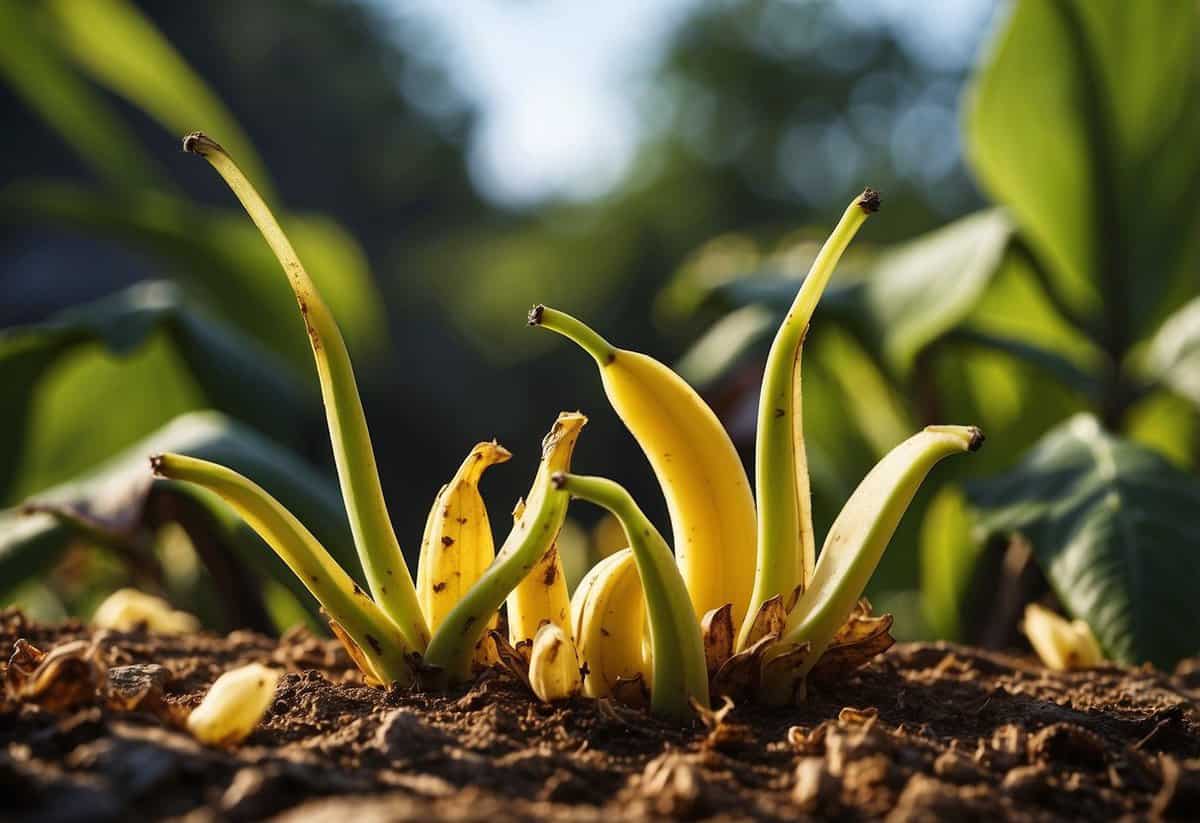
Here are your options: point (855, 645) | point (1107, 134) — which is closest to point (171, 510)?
point (855, 645)

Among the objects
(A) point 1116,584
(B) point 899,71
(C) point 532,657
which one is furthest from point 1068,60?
(B) point 899,71

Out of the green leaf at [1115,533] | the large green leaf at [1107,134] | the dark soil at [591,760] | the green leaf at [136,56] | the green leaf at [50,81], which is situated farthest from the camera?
the green leaf at [136,56]

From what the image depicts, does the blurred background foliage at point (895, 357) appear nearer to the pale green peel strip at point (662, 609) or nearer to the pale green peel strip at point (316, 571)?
the pale green peel strip at point (316, 571)

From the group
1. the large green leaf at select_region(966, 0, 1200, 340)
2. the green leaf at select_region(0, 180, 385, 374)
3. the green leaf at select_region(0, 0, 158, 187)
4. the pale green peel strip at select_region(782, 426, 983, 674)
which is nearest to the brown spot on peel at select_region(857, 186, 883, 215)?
the pale green peel strip at select_region(782, 426, 983, 674)

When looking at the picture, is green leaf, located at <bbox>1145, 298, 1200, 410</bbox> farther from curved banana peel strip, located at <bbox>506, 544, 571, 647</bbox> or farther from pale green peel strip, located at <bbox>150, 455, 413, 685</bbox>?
pale green peel strip, located at <bbox>150, 455, 413, 685</bbox>

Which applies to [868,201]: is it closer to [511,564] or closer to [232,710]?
[511,564]

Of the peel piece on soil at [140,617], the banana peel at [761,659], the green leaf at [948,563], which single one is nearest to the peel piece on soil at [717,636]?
the banana peel at [761,659]
